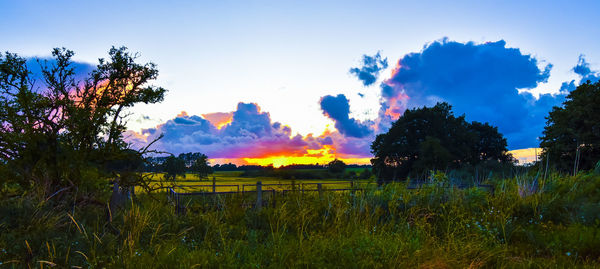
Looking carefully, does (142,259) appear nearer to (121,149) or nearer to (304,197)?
(121,149)

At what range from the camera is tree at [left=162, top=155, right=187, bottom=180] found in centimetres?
812

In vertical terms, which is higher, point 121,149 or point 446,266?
point 121,149

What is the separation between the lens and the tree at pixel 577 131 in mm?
23672

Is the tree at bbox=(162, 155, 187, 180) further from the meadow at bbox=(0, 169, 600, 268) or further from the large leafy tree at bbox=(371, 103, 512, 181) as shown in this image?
the large leafy tree at bbox=(371, 103, 512, 181)

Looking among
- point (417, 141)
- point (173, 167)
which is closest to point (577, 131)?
point (417, 141)

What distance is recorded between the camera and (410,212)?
27.6ft

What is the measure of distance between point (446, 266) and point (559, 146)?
2489 centimetres

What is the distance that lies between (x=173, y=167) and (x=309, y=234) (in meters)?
3.66

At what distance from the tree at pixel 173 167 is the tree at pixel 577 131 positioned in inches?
946

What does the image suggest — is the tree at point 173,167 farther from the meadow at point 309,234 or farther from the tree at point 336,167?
the tree at point 336,167

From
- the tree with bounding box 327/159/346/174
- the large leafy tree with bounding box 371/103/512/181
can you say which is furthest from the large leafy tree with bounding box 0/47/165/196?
the tree with bounding box 327/159/346/174

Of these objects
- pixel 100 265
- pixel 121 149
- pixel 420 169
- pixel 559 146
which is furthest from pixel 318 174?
pixel 100 265

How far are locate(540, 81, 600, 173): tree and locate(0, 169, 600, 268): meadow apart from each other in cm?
1661

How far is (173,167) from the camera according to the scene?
846 cm
